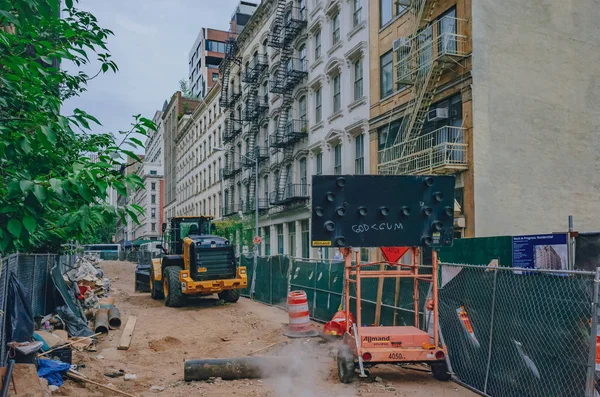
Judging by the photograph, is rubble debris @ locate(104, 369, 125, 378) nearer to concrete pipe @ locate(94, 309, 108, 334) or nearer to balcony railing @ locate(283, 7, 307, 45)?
concrete pipe @ locate(94, 309, 108, 334)

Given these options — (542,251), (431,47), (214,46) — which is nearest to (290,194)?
(431,47)

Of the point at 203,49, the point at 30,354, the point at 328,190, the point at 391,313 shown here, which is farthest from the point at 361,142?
the point at 203,49

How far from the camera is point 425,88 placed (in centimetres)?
2016

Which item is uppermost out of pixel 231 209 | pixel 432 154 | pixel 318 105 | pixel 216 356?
pixel 318 105

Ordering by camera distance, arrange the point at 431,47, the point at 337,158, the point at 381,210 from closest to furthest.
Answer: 1. the point at 381,210
2. the point at 431,47
3. the point at 337,158

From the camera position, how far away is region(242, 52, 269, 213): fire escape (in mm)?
39156

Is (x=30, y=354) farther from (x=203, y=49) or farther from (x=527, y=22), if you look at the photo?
(x=203, y=49)

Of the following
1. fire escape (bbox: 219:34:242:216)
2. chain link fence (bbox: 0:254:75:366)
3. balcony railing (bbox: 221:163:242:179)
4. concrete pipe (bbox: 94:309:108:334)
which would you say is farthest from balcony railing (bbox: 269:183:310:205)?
chain link fence (bbox: 0:254:75:366)

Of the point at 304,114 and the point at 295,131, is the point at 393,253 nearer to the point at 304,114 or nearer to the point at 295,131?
the point at 295,131

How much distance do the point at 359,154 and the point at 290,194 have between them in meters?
8.08

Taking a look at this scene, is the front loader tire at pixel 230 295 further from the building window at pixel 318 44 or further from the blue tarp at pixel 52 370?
the building window at pixel 318 44

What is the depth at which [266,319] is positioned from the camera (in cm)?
1547

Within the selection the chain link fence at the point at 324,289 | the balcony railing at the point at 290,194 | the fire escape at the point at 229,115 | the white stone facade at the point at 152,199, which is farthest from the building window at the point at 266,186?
the white stone facade at the point at 152,199

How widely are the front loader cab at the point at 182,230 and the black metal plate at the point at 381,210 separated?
13.3 m
